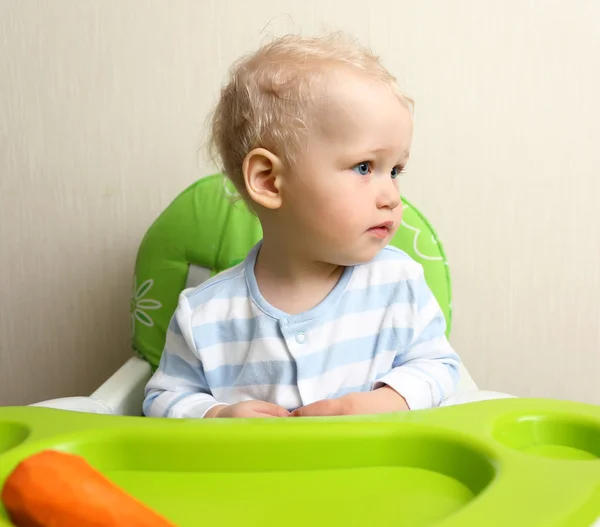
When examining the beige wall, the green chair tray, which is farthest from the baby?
the beige wall

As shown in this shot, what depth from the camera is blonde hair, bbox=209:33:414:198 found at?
81 cm

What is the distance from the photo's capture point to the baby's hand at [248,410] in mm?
→ 762

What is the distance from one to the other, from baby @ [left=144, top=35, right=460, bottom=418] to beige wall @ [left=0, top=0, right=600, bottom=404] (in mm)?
374

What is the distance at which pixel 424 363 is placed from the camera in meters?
0.84

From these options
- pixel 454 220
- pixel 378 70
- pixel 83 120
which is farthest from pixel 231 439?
pixel 83 120

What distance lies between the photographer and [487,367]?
50.6 inches

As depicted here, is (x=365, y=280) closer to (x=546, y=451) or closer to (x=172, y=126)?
(x=546, y=451)

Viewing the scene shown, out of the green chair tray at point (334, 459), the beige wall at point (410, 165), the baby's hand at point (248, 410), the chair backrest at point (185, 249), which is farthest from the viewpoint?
the beige wall at point (410, 165)

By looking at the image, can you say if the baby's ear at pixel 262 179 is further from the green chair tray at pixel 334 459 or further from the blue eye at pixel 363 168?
the green chair tray at pixel 334 459

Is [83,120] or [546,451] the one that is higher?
[83,120]

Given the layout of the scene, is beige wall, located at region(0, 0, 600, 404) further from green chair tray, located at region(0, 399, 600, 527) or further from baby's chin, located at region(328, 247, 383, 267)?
green chair tray, located at region(0, 399, 600, 527)

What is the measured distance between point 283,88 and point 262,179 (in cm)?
10

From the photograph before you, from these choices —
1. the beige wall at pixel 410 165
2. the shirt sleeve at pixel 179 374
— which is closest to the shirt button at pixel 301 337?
the shirt sleeve at pixel 179 374

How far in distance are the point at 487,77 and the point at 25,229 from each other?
82 centimetres
